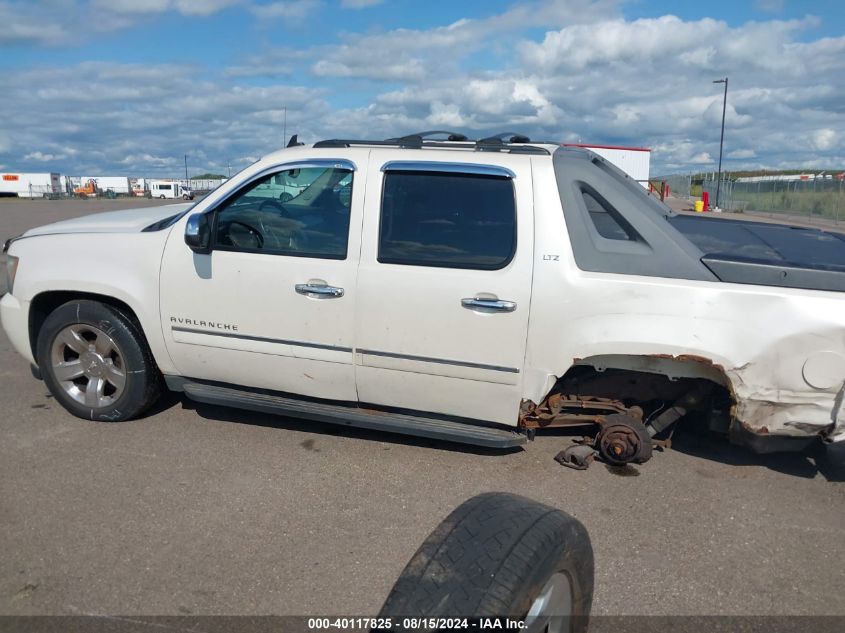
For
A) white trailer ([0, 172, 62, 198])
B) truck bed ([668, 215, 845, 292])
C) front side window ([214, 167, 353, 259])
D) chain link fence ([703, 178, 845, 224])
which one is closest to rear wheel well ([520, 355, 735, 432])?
truck bed ([668, 215, 845, 292])

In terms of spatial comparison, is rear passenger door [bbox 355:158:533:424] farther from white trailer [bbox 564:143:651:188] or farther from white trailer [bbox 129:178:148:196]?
white trailer [bbox 129:178:148:196]

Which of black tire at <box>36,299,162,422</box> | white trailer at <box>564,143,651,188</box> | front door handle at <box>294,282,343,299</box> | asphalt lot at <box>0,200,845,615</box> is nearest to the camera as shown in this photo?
asphalt lot at <box>0,200,845,615</box>

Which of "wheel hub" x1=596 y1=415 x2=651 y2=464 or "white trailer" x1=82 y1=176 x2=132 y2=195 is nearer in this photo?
"wheel hub" x1=596 y1=415 x2=651 y2=464

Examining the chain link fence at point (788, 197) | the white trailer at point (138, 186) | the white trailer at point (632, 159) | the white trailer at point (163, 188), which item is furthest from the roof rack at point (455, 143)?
the white trailer at point (138, 186)

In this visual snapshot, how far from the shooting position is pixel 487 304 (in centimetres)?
379

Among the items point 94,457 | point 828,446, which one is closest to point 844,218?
point 828,446

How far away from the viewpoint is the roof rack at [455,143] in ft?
13.4

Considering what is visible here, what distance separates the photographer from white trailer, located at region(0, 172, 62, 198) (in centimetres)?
7000

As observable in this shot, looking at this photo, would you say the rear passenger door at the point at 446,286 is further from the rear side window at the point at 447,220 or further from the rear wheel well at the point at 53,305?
the rear wheel well at the point at 53,305

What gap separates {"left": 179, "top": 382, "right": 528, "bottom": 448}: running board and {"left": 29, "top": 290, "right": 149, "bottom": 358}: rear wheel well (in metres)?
0.63

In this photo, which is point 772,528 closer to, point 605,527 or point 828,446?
point 828,446

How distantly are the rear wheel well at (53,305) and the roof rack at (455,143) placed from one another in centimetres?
168

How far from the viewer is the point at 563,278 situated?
3734 millimetres

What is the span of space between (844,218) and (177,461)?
33.5 metres
